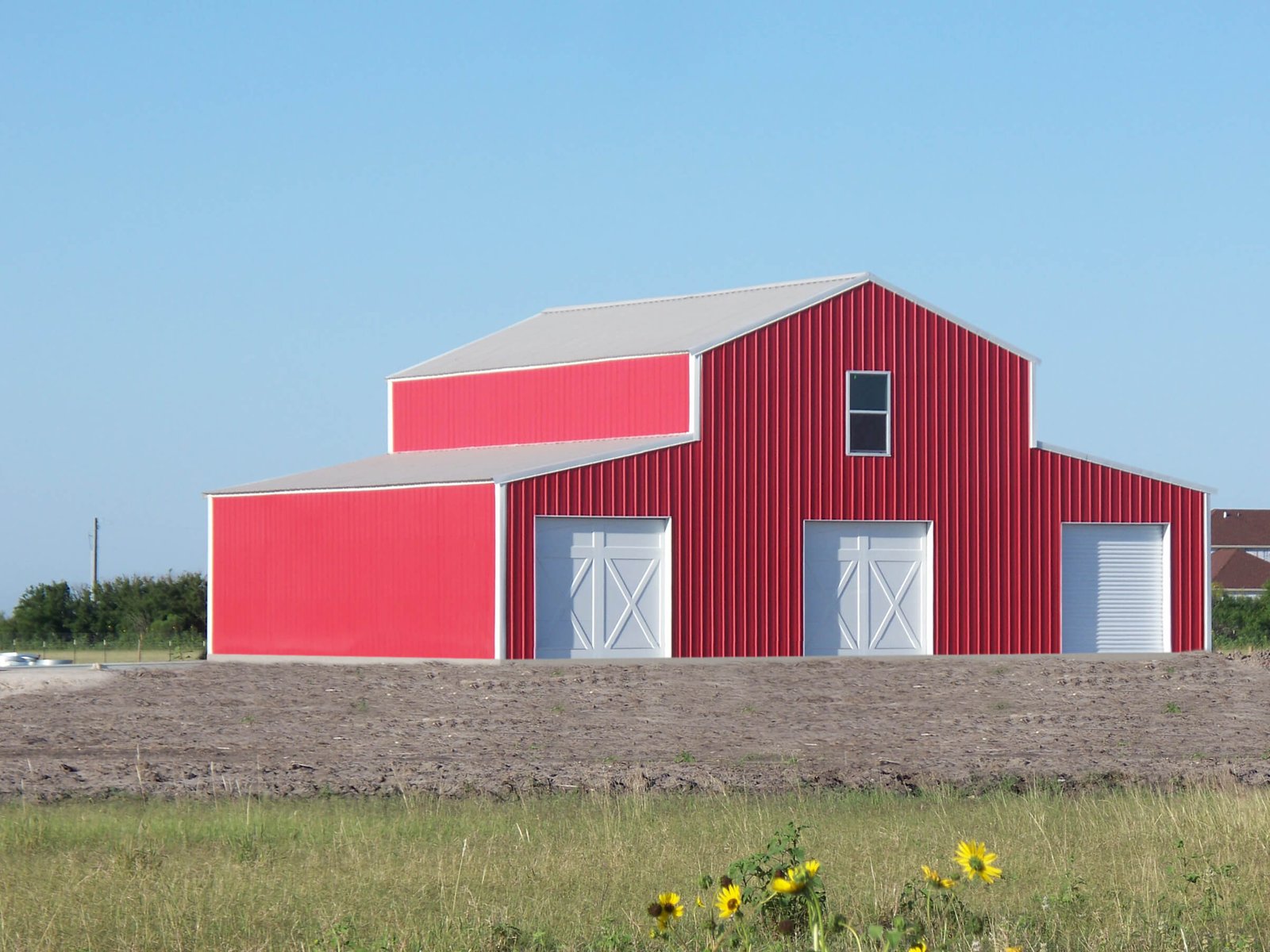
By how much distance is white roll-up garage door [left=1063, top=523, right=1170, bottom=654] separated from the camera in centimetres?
3769

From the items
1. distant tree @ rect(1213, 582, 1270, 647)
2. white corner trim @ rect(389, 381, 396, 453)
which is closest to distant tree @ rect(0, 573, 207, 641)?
white corner trim @ rect(389, 381, 396, 453)

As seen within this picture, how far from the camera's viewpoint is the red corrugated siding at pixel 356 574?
32.9 m

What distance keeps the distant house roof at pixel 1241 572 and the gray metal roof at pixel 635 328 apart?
6111cm

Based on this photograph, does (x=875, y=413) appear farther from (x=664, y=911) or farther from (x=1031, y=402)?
(x=664, y=911)

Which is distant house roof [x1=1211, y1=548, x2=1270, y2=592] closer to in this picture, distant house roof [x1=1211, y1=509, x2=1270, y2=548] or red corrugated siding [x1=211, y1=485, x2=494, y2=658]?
distant house roof [x1=1211, y1=509, x2=1270, y2=548]

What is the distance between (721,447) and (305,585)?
822cm

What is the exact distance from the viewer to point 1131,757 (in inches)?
816

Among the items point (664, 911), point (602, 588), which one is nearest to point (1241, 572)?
point (602, 588)

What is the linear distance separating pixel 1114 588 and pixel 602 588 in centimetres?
1091

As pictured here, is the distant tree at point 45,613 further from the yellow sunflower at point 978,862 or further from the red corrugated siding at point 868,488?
the yellow sunflower at point 978,862

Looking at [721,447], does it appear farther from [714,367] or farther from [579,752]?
[579,752]

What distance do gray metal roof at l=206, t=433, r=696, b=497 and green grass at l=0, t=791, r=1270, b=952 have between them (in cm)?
1728

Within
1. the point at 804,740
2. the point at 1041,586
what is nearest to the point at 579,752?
the point at 804,740

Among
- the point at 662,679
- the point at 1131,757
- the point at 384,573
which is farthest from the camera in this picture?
the point at 384,573
